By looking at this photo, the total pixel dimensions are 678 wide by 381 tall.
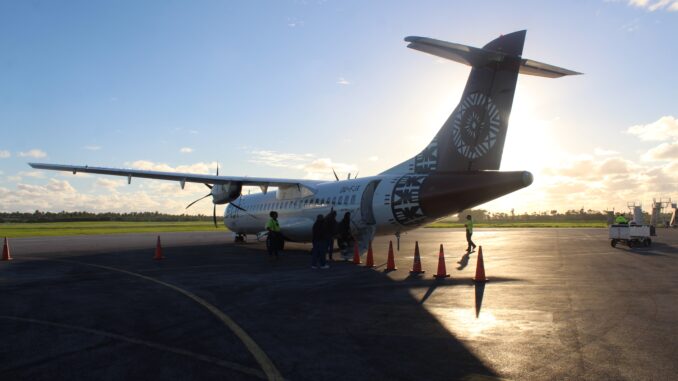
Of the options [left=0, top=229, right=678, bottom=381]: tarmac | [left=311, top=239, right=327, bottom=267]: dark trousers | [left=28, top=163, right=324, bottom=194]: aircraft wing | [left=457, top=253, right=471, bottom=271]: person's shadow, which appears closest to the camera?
[left=0, top=229, right=678, bottom=381]: tarmac

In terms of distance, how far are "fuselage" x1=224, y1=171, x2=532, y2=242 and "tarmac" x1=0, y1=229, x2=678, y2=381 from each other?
2.64m

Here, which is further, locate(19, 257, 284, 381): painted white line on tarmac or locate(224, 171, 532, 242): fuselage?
locate(224, 171, 532, 242): fuselage

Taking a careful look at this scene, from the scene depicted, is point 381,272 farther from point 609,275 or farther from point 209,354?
point 209,354

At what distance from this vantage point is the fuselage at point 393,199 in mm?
14336

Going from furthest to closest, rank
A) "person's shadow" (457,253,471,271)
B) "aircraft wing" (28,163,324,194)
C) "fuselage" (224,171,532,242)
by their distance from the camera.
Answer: "aircraft wing" (28,163,324,194) → "person's shadow" (457,253,471,271) → "fuselage" (224,171,532,242)

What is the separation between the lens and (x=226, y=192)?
977 inches

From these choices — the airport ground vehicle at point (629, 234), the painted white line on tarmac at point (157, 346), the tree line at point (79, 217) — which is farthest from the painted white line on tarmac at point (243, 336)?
the tree line at point (79, 217)

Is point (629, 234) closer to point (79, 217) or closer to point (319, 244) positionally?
point (319, 244)

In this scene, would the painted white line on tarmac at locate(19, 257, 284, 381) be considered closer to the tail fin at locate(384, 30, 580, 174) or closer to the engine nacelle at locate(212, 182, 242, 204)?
the tail fin at locate(384, 30, 580, 174)

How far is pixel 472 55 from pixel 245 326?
405 inches

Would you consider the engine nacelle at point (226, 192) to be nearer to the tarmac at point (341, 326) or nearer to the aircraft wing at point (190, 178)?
the aircraft wing at point (190, 178)

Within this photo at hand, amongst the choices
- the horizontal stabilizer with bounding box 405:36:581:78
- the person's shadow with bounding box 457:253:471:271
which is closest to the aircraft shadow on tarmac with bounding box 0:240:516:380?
the person's shadow with bounding box 457:253:471:271

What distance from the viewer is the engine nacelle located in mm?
24141

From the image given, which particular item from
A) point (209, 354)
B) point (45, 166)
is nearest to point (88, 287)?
point (209, 354)
